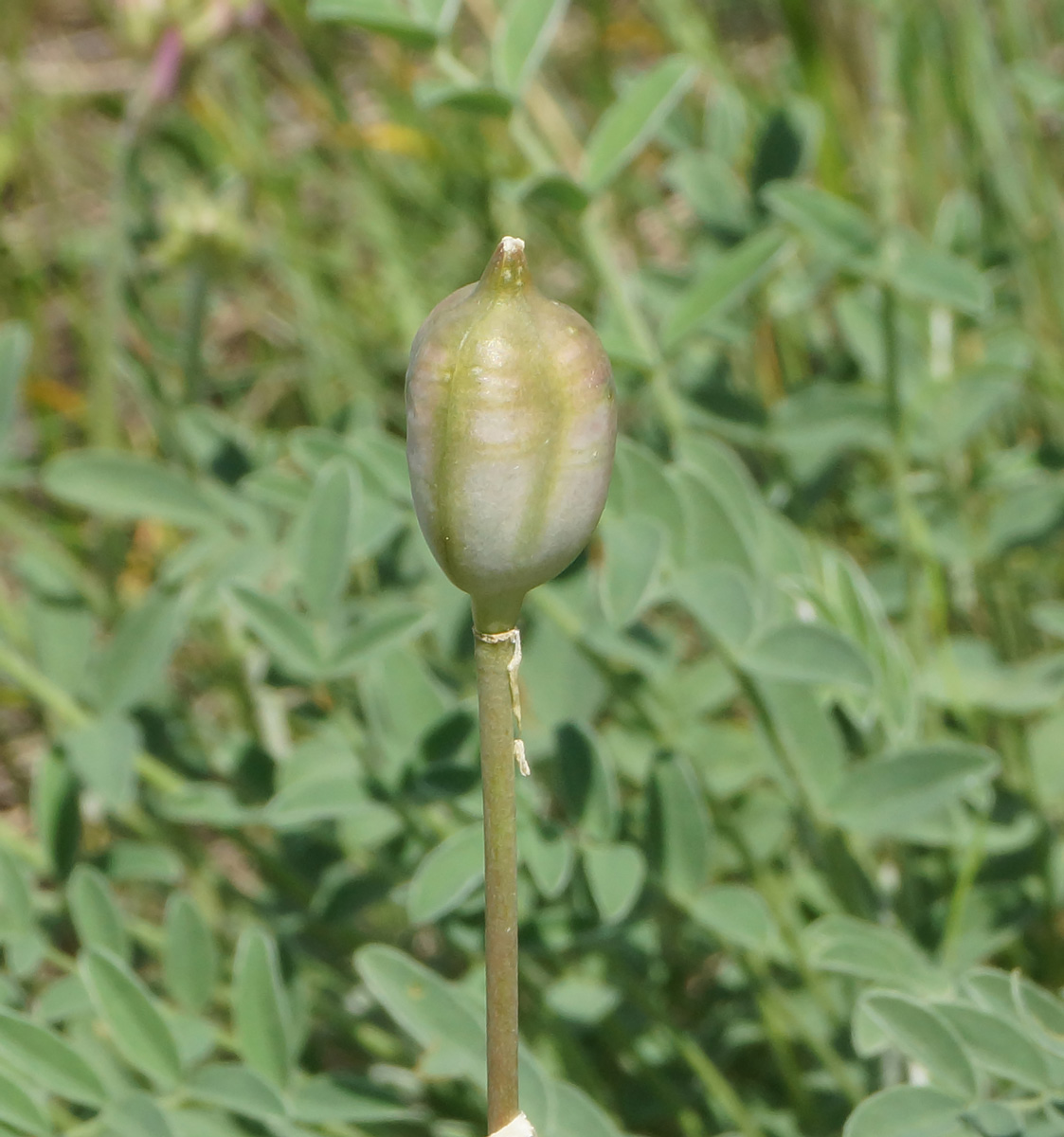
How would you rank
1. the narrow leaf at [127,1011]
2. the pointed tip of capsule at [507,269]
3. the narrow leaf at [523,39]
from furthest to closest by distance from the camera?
1. the narrow leaf at [523,39]
2. the narrow leaf at [127,1011]
3. the pointed tip of capsule at [507,269]

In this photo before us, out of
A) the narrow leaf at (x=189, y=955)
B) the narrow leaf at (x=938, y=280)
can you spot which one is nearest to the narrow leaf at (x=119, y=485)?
the narrow leaf at (x=189, y=955)

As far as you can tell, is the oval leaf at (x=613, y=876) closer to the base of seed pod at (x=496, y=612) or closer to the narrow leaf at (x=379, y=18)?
the base of seed pod at (x=496, y=612)

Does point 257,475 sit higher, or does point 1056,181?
point 1056,181

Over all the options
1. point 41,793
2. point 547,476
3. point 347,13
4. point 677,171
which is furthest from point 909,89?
point 547,476

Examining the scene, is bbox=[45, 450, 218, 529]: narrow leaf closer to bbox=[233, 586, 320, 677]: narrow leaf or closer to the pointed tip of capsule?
bbox=[233, 586, 320, 677]: narrow leaf

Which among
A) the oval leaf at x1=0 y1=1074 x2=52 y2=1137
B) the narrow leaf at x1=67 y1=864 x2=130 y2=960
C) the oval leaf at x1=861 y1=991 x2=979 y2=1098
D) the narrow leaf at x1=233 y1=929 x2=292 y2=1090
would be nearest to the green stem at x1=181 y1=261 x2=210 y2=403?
the narrow leaf at x1=67 y1=864 x2=130 y2=960

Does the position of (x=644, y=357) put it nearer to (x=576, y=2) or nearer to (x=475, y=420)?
(x=475, y=420)
